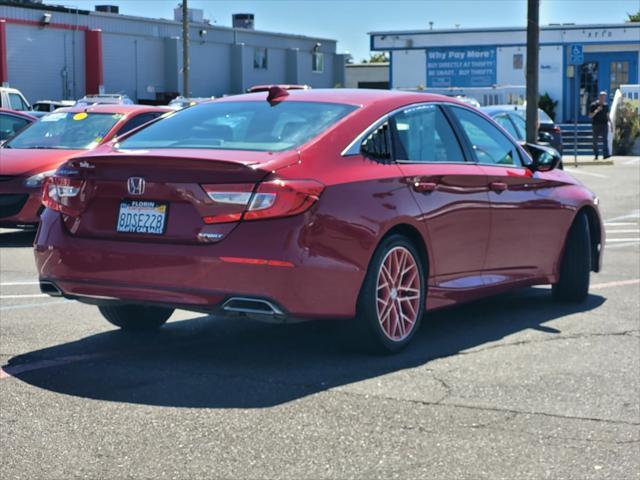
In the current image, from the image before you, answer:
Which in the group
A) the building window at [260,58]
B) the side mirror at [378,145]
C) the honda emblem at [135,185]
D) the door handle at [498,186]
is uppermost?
the building window at [260,58]

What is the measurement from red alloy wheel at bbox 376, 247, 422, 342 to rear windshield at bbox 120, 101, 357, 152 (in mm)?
860

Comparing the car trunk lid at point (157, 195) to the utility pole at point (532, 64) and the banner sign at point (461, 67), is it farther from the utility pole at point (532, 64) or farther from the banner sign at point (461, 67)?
the banner sign at point (461, 67)

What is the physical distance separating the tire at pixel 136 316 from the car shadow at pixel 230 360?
75 mm

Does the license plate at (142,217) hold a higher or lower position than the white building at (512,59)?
lower

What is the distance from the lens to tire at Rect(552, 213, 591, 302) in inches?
345

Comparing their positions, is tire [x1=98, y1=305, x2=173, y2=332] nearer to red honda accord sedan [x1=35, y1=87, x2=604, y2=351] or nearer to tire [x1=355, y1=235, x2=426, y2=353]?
red honda accord sedan [x1=35, y1=87, x2=604, y2=351]

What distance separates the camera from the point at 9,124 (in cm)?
1722

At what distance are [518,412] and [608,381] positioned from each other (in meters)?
0.92

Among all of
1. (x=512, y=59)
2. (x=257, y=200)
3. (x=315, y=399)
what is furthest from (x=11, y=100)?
(x=315, y=399)

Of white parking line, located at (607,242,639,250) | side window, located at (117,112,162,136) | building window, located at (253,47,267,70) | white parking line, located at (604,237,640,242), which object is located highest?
building window, located at (253,47,267,70)

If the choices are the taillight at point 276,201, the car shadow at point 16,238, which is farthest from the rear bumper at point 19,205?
the taillight at point 276,201

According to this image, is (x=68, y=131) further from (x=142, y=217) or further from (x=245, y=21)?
(x=245, y=21)

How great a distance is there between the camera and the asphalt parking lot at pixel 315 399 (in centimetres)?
489

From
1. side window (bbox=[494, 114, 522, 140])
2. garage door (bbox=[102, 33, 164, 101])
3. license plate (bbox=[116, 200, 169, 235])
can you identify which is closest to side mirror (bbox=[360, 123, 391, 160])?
license plate (bbox=[116, 200, 169, 235])
